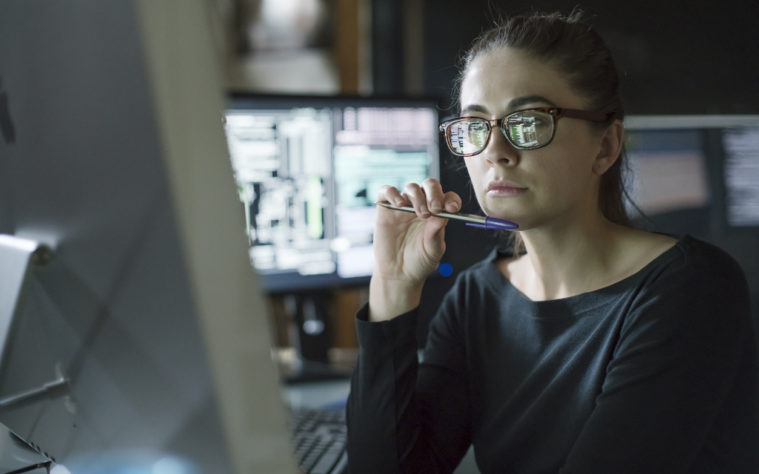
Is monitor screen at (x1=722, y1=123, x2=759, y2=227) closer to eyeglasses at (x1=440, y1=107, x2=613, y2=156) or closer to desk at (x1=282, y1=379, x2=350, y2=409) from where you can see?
eyeglasses at (x1=440, y1=107, x2=613, y2=156)

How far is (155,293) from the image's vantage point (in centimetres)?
36

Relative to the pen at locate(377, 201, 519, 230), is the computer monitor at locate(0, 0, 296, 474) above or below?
above

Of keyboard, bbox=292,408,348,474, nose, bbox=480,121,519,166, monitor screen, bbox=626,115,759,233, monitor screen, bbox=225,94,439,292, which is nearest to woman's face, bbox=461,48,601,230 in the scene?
nose, bbox=480,121,519,166

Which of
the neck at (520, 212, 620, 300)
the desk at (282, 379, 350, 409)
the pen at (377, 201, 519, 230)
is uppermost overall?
the pen at (377, 201, 519, 230)

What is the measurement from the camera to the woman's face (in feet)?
2.58

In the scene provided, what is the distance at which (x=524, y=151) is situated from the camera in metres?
0.78

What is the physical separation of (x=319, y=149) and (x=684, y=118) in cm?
74

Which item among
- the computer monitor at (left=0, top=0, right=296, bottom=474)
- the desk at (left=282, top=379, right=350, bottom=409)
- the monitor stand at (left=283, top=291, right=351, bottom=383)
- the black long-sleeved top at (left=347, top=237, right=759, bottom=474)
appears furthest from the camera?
the monitor stand at (left=283, top=291, right=351, bottom=383)

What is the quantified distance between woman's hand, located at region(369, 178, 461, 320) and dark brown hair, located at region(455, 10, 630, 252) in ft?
0.52

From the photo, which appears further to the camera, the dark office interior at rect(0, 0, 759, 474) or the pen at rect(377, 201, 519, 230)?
the pen at rect(377, 201, 519, 230)

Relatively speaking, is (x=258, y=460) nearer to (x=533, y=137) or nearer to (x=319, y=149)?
(x=533, y=137)

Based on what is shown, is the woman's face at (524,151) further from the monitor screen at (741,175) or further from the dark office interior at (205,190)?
the monitor screen at (741,175)

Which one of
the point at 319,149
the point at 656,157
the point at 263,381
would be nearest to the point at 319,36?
the point at 319,149

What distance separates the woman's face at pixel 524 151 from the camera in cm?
79
